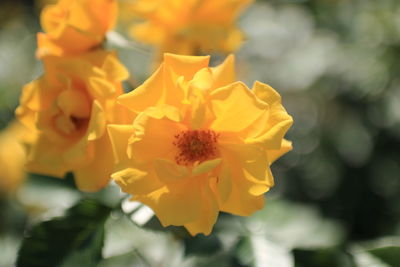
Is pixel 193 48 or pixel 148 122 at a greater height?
pixel 148 122

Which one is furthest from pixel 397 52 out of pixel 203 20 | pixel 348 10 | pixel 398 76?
pixel 203 20

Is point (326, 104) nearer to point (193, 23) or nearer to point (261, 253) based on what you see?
point (193, 23)

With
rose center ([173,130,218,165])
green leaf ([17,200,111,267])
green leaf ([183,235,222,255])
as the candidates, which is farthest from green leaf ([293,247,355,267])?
green leaf ([17,200,111,267])

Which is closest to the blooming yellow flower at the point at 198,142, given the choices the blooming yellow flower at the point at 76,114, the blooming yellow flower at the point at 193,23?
the blooming yellow flower at the point at 76,114

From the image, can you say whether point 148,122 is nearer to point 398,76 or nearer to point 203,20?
point 203,20

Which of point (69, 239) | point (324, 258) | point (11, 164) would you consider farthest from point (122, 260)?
point (11, 164)

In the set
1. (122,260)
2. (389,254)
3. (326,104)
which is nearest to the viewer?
(389,254)

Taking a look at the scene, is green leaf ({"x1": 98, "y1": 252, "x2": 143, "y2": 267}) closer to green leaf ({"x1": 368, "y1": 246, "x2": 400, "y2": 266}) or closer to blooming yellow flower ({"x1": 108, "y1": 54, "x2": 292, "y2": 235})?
blooming yellow flower ({"x1": 108, "y1": 54, "x2": 292, "y2": 235})
